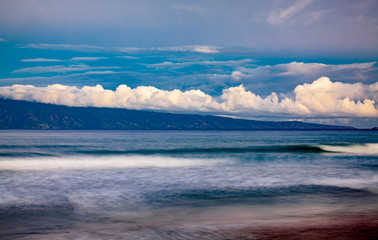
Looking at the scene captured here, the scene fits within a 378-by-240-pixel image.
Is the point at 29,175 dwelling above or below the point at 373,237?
below

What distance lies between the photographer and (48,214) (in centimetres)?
1354

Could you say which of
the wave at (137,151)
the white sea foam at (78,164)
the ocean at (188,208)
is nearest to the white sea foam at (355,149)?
the wave at (137,151)

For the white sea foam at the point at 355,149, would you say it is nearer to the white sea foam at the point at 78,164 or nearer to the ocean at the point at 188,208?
the white sea foam at the point at 78,164

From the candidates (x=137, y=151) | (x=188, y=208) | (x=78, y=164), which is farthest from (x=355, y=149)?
(x=188, y=208)

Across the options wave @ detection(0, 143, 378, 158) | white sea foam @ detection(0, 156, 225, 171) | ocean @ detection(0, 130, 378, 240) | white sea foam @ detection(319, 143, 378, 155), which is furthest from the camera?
white sea foam @ detection(319, 143, 378, 155)

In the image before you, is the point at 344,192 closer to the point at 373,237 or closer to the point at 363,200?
the point at 363,200

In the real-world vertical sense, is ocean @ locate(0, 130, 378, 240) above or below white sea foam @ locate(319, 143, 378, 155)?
Answer: above

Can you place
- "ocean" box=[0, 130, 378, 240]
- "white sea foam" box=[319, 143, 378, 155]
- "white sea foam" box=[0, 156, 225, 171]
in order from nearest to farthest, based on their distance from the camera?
"ocean" box=[0, 130, 378, 240] < "white sea foam" box=[0, 156, 225, 171] < "white sea foam" box=[319, 143, 378, 155]

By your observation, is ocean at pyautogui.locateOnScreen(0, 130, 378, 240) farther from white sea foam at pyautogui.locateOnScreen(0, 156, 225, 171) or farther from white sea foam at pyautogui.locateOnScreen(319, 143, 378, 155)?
white sea foam at pyautogui.locateOnScreen(319, 143, 378, 155)

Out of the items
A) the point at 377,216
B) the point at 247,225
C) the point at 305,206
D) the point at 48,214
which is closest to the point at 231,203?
the point at 305,206

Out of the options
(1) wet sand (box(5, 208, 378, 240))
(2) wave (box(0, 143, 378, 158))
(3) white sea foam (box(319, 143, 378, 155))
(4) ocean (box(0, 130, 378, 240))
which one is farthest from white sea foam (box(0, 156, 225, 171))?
(3) white sea foam (box(319, 143, 378, 155))

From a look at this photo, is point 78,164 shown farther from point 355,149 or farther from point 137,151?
point 355,149

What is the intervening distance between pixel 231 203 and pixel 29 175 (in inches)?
740

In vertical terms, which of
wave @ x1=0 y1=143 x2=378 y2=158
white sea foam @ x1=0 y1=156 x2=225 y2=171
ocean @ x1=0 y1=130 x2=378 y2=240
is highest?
ocean @ x1=0 y1=130 x2=378 y2=240
